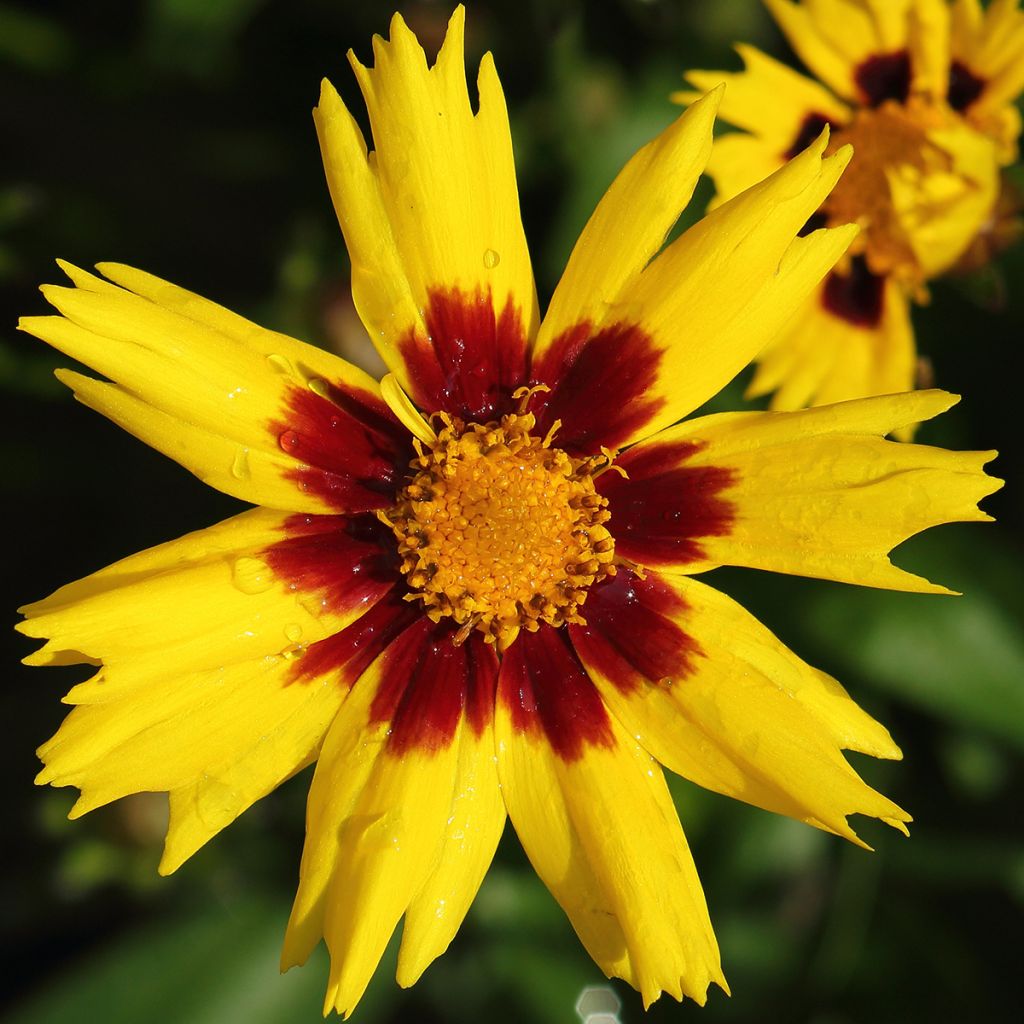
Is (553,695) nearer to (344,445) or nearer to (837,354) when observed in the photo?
(344,445)

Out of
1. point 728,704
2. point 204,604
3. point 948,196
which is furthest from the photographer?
point 948,196

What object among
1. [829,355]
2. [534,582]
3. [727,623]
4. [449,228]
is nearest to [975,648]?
[829,355]

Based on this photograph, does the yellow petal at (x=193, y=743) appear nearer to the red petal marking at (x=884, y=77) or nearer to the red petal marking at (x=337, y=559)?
the red petal marking at (x=337, y=559)

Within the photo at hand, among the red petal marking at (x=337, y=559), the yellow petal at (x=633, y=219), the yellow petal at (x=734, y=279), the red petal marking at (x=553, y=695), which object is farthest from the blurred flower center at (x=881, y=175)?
the red petal marking at (x=337, y=559)

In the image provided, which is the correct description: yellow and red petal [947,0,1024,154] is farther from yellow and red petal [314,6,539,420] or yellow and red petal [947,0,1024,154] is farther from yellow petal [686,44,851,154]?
yellow and red petal [314,6,539,420]

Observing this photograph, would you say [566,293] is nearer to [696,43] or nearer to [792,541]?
[792,541]

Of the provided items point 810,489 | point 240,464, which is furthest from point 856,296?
point 240,464
